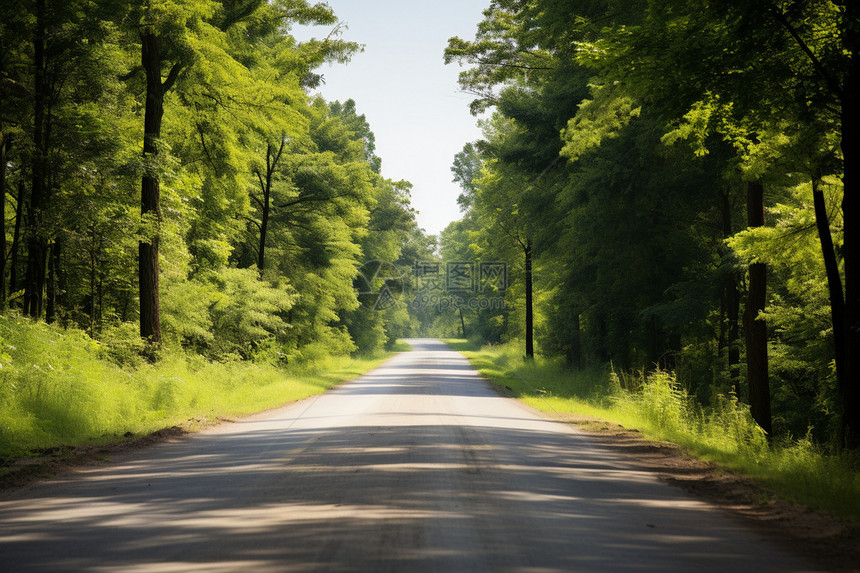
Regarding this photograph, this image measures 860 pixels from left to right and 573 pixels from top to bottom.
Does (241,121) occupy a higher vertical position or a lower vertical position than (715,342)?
higher

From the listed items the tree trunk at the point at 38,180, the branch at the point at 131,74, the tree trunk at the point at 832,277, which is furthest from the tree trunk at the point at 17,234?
the tree trunk at the point at 832,277

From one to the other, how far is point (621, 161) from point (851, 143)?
40.5ft

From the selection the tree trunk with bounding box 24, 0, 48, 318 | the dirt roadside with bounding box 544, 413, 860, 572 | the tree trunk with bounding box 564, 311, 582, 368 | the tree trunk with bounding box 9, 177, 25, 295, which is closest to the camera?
the dirt roadside with bounding box 544, 413, 860, 572

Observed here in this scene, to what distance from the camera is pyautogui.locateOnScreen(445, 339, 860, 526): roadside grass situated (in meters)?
7.92

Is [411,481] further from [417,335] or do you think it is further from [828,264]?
[417,335]

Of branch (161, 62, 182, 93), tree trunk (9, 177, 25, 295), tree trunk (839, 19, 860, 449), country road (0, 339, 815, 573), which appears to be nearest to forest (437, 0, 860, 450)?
tree trunk (839, 19, 860, 449)

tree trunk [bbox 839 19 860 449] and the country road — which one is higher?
tree trunk [bbox 839 19 860 449]

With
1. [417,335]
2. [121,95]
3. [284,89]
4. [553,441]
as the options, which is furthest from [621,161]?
[417,335]

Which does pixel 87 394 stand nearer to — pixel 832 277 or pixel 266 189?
pixel 832 277

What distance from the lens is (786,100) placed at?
10438mm

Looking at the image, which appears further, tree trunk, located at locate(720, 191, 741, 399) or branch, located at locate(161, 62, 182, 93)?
tree trunk, located at locate(720, 191, 741, 399)

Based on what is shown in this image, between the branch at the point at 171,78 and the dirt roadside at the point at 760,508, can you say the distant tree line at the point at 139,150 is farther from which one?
the dirt roadside at the point at 760,508

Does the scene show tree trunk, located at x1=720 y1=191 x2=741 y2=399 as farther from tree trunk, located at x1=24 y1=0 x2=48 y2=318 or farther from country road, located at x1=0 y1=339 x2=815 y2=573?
tree trunk, located at x1=24 y1=0 x2=48 y2=318

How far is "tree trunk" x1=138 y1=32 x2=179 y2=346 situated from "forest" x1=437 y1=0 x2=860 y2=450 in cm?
1161
